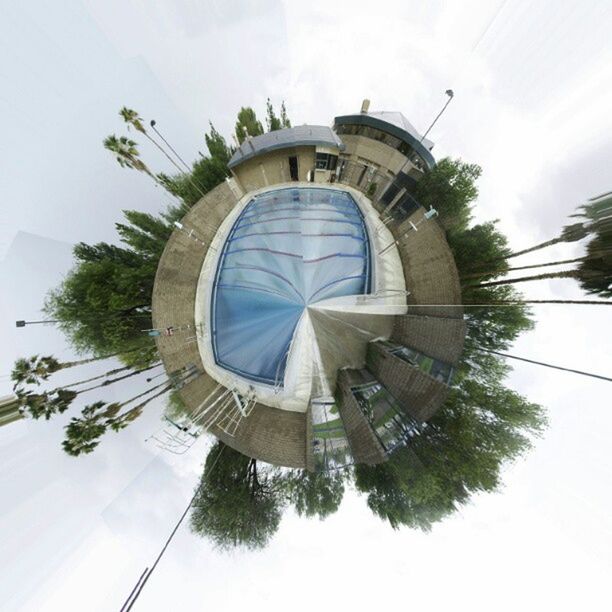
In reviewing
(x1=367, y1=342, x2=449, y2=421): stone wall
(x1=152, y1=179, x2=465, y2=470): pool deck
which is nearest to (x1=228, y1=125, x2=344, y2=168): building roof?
(x1=152, y1=179, x2=465, y2=470): pool deck

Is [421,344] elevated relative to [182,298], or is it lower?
lower

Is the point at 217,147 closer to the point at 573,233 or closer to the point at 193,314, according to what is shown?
the point at 193,314

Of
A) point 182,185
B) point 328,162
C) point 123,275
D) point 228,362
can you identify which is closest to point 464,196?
point 328,162

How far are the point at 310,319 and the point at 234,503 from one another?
45.7 feet

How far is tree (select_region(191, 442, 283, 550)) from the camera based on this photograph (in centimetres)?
1644

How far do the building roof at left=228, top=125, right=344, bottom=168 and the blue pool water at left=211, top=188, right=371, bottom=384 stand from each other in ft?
12.6

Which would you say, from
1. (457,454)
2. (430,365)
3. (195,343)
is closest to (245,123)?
(195,343)

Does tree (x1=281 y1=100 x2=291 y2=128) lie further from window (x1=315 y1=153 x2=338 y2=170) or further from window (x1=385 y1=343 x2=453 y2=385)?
window (x1=385 y1=343 x2=453 y2=385)

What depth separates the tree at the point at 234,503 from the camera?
1644cm

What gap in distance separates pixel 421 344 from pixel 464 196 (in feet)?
38.6

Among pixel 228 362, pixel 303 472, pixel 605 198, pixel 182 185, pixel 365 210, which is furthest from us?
pixel 182 185

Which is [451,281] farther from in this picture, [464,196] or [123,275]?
[123,275]

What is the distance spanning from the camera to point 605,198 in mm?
8289

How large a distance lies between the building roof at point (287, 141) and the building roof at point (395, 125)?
499 centimetres
